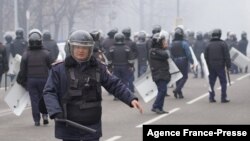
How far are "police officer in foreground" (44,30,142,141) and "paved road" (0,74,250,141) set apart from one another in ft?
14.7

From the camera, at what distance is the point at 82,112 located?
22.1 ft

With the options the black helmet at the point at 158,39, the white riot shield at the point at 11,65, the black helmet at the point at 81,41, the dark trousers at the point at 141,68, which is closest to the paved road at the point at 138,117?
the white riot shield at the point at 11,65

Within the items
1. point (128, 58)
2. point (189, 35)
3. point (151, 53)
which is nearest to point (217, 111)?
point (151, 53)

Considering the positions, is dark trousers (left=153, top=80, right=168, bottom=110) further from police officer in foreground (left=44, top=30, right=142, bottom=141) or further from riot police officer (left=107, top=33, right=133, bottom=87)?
police officer in foreground (left=44, top=30, right=142, bottom=141)

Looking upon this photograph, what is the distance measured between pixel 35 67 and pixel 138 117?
258 cm

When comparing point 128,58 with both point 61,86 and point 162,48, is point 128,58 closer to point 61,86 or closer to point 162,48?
point 162,48

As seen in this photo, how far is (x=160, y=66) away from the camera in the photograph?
14.7m

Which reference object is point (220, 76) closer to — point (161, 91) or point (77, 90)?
point (161, 91)

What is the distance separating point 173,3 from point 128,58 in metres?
76.1

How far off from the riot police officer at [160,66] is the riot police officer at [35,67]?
8.70ft

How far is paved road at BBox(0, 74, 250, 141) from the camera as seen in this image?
39.1ft

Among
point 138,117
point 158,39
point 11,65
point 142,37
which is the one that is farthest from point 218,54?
point 11,65

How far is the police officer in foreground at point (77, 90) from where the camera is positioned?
6730 millimetres

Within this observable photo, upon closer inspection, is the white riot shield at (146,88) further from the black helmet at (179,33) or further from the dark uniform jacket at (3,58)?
the dark uniform jacket at (3,58)
